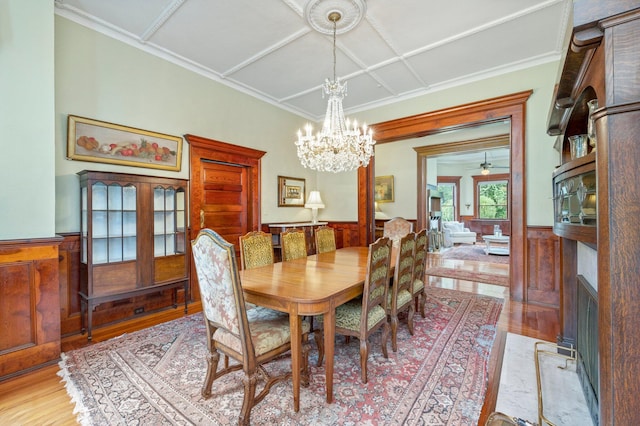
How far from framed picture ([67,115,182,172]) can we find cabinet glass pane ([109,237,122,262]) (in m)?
0.84

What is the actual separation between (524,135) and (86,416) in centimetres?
501

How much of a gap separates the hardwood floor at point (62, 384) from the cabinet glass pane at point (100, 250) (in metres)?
0.73

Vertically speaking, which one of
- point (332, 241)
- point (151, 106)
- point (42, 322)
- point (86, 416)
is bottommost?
point (86, 416)

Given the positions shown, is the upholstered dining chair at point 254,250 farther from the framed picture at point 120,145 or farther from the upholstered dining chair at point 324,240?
the framed picture at point 120,145

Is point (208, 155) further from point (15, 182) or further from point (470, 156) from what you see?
point (470, 156)

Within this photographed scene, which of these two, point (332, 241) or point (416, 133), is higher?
point (416, 133)

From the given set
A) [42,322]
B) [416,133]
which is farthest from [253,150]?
[42,322]

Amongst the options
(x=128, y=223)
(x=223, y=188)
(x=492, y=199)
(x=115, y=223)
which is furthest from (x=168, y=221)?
(x=492, y=199)

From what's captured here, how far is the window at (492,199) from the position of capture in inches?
412

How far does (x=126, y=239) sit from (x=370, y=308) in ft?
8.36

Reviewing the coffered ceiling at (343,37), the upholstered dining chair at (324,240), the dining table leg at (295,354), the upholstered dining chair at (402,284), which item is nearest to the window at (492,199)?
the coffered ceiling at (343,37)

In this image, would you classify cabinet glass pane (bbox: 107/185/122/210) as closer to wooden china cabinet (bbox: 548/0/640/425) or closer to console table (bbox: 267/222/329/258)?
console table (bbox: 267/222/329/258)

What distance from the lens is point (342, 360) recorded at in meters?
2.22

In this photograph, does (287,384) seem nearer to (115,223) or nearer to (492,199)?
(115,223)
